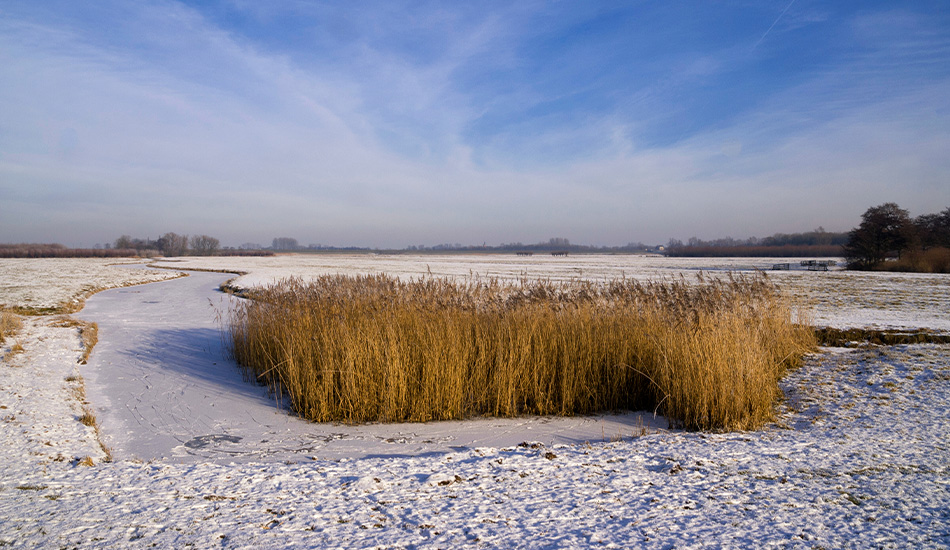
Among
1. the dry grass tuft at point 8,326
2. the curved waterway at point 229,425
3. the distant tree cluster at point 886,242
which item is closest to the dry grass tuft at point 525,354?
the curved waterway at point 229,425

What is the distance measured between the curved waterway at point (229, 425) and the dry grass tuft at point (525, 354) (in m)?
0.40

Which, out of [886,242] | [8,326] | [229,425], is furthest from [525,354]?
[886,242]

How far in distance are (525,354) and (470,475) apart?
10.5 ft

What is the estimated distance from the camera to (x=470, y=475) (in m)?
4.34

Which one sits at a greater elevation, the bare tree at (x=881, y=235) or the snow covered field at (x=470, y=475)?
the bare tree at (x=881, y=235)

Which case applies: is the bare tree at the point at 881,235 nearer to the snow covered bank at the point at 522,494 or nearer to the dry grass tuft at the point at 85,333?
the snow covered bank at the point at 522,494

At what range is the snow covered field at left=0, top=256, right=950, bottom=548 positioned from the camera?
322cm

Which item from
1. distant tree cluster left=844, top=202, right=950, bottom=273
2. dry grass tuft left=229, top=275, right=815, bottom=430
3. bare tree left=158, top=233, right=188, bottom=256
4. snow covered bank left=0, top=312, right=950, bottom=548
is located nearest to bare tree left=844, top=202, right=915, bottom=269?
distant tree cluster left=844, top=202, right=950, bottom=273

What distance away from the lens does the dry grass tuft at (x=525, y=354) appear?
661 centimetres

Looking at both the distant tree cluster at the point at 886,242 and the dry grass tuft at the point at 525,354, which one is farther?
the distant tree cluster at the point at 886,242

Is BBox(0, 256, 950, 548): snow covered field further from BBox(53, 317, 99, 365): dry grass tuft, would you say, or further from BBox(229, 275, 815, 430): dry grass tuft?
BBox(53, 317, 99, 365): dry grass tuft

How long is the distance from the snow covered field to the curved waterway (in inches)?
1.7

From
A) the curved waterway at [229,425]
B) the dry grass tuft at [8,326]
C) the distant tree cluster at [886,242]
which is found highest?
the distant tree cluster at [886,242]

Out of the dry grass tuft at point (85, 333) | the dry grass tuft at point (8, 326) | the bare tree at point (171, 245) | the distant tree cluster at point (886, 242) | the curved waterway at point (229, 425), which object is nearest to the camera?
the curved waterway at point (229, 425)
